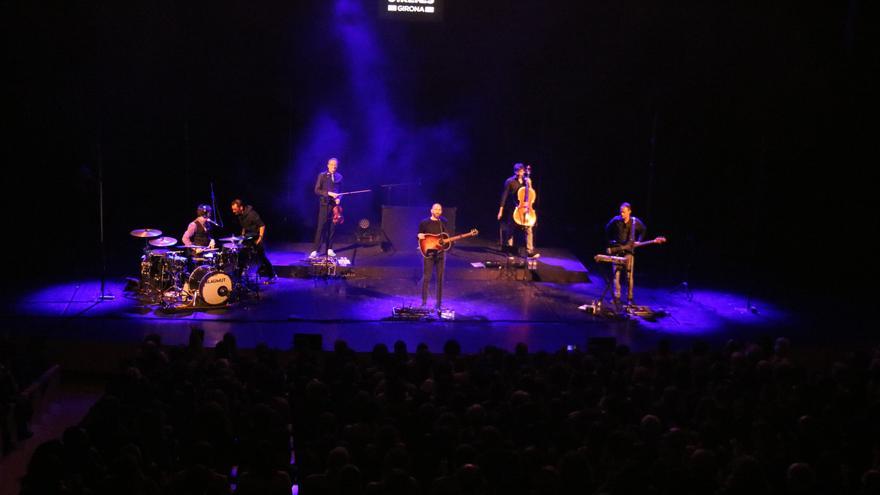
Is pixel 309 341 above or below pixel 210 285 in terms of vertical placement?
below

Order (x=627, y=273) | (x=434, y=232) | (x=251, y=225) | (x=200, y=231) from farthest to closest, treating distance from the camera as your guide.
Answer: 1. (x=251, y=225)
2. (x=200, y=231)
3. (x=627, y=273)
4. (x=434, y=232)

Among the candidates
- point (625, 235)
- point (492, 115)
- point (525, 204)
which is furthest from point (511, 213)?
point (625, 235)

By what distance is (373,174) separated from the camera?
18.9 meters

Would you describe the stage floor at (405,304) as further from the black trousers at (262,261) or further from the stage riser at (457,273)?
the black trousers at (262,261)

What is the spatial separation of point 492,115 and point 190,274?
8.25 meters

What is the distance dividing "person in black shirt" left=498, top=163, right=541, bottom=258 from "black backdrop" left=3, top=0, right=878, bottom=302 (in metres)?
2.55

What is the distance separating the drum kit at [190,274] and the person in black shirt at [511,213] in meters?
5.13

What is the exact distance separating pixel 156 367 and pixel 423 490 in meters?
3.53

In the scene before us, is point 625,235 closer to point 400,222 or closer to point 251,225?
point 400,222

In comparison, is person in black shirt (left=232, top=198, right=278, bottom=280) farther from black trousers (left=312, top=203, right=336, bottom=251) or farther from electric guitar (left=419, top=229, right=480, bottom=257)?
electric guitar (left=419, top=229, right=480, bottom=257)

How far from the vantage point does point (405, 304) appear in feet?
44.0

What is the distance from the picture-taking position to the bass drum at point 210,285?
12.7 m

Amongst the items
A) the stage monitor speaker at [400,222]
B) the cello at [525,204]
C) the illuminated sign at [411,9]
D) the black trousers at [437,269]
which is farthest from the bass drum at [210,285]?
the illuminated sign at [411,9]

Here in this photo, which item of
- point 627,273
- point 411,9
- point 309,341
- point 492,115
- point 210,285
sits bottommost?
point 309,341
